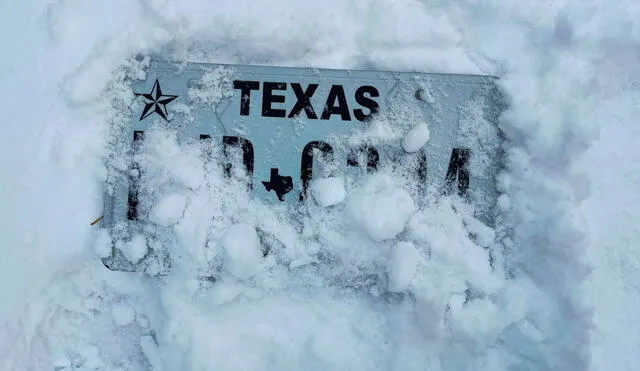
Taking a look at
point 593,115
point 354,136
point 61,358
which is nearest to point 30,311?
point 61,358

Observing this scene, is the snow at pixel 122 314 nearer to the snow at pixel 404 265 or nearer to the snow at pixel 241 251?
the snow at pixel 241 251

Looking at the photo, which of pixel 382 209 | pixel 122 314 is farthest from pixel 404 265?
pixel 122 314

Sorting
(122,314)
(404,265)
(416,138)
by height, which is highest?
(416,138)

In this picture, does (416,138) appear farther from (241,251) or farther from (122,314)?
(122,314)

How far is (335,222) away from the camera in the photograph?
1.08 m

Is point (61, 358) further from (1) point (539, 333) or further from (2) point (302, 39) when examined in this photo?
(1) point (539, 333)

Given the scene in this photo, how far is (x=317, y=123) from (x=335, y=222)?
0.22m

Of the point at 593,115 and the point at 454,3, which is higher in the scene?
the point at 454,3

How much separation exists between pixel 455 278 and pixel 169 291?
61 cm

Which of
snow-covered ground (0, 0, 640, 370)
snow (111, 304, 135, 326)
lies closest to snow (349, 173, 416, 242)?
snow-covered ground (0, 0, 640, 370)

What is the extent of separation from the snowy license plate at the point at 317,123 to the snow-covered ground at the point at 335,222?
0.12 ft

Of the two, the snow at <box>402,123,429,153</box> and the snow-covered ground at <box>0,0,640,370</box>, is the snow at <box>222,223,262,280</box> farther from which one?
the snow at <box>402,123,429,153</box>

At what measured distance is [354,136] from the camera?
1.09 meters

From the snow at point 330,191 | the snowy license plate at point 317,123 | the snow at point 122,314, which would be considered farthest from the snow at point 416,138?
the snow at point 122,314
